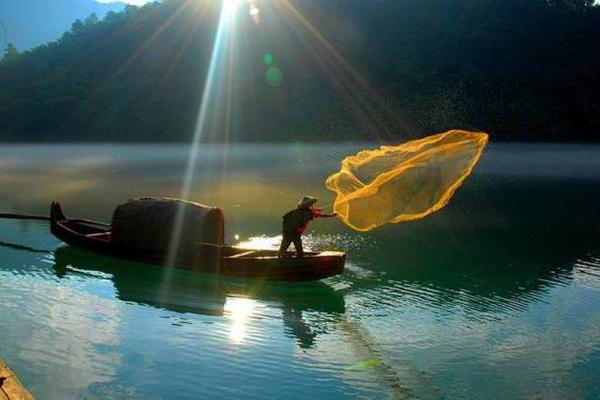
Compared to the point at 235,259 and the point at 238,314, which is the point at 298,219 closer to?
the point at 235,259

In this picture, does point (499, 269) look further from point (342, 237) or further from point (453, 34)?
point (453, 34)

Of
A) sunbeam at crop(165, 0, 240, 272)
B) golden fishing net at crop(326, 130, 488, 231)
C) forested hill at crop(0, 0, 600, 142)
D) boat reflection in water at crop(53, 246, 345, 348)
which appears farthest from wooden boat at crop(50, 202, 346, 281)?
forested hill at crop(0, 0, 600, 142)

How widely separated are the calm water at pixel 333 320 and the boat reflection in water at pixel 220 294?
0.19 ft

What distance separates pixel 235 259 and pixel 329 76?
311 ft

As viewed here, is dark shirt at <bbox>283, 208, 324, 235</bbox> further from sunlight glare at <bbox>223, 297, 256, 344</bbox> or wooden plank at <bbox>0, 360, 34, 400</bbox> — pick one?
wooden plank at <bbox>0, 360, 34, 400</bbox>

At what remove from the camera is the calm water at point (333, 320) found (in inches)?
361

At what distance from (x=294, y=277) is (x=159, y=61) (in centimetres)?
10427

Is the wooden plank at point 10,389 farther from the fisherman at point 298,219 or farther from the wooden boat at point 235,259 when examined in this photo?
the fisherman at point 298,219

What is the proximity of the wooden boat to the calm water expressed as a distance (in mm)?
330

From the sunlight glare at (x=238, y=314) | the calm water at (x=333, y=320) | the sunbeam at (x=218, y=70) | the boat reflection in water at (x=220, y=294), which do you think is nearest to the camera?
the calm water at (x=333, y=320)

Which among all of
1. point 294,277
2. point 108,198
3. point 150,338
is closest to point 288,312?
point 294,277

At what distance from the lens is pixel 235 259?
14148mm

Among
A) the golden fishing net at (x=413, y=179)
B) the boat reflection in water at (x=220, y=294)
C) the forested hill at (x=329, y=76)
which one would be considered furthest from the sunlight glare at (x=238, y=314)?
the forested hill at (x=329, y=76)

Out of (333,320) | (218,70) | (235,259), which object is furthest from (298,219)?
(218,70)
